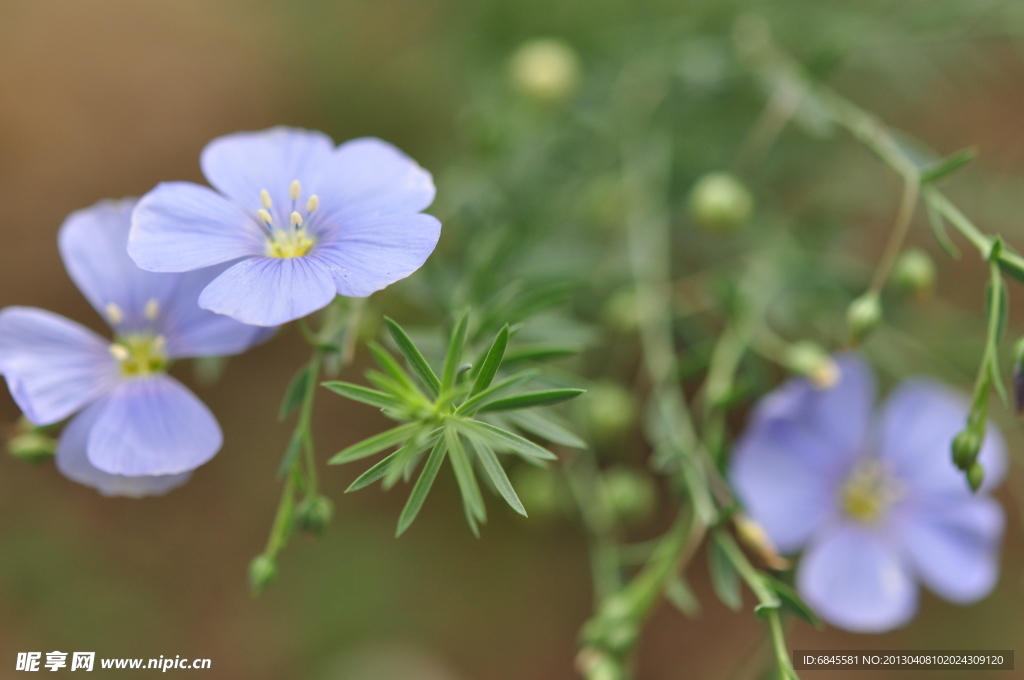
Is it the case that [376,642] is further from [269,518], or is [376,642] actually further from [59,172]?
[59,172]

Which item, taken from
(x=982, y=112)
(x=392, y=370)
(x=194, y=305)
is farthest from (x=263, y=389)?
(x=982, y=112)

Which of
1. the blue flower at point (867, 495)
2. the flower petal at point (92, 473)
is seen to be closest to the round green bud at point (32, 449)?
the flower petal at point (92, 473)

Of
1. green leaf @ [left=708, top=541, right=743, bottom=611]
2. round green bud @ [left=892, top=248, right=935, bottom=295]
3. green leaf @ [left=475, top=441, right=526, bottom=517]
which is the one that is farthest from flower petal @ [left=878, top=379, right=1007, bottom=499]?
green leaf @ [left=475, top=441, right=526, bottom=517]

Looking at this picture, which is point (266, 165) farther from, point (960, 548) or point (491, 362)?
point (960, 548)

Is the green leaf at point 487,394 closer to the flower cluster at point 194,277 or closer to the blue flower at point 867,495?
the flower cluster at point 194,277

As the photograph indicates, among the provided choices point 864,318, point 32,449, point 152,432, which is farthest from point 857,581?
point 32,449

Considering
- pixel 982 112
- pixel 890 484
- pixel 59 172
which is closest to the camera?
pixel 890 484

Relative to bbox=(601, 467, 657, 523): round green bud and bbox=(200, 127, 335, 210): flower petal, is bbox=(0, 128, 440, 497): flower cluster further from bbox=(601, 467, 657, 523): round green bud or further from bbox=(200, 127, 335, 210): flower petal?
bbox=(601, 467, 657, 523): round green bud
